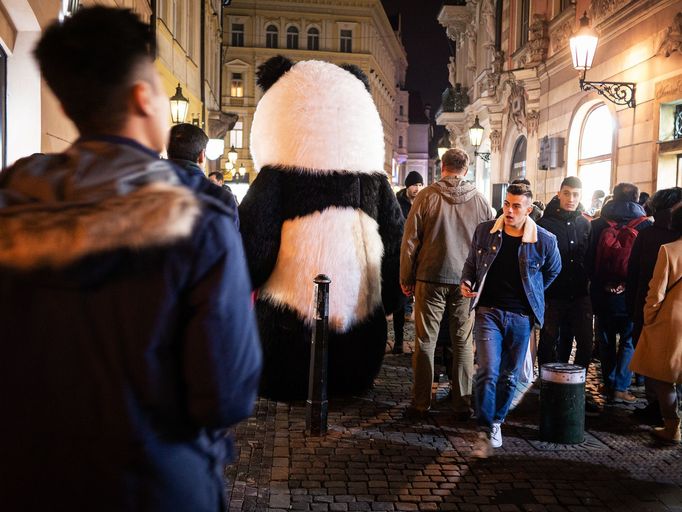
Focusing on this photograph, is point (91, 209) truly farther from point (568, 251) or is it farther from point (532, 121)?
point (532, 121)

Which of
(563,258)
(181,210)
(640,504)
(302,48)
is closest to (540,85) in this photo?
(563,258)

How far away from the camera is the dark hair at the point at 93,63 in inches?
66.0

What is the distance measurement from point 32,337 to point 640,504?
3759 millimetres

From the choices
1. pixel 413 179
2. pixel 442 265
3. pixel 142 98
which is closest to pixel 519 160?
pixel 413 179

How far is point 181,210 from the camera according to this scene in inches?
64.3

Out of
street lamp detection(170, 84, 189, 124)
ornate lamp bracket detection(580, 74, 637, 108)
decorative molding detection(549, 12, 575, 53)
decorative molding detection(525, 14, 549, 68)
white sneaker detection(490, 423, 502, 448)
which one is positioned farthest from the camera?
decorative molding detection(525, 14, 549, 68)

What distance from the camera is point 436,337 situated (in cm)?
593

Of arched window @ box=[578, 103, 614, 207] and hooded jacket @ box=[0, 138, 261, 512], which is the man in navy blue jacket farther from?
arched window @ box=[578, 103, 614, 207]

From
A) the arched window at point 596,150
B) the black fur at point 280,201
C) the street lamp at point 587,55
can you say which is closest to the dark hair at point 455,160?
the black fur at point 280,201

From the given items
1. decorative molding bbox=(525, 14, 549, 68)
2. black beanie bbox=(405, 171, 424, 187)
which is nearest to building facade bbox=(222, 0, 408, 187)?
decorative molding bbox=(525, 14, 549, 68)

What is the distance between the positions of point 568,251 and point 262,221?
2.62 m

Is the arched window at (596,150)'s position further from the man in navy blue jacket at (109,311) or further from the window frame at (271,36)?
the window frame at (271,36)

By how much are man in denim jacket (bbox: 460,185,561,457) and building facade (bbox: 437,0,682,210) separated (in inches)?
265

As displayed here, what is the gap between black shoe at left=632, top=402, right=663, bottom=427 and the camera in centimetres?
587
